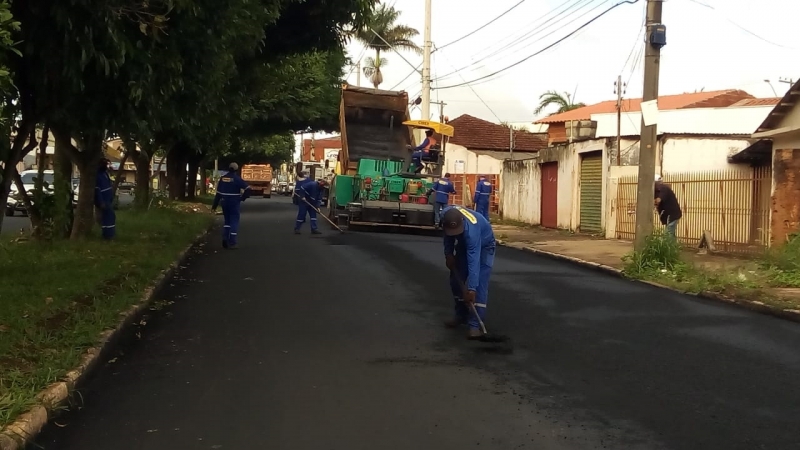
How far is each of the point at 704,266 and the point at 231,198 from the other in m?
8.49

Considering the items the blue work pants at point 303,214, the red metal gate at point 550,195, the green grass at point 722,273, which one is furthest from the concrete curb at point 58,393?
the red metal gate at point 550,195

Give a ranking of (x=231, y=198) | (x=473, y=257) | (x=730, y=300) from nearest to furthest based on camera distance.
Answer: (x=473, y=257) → (x=730, y=300) → (x=231, y=198)

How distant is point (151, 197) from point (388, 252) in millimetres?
13952

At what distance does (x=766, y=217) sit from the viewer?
15.6 m

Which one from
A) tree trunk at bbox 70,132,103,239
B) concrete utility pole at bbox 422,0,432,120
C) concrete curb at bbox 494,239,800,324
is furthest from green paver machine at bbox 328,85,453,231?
tree trunk at bbox 70,132,103,239

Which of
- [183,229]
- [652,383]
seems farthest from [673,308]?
[183,229]

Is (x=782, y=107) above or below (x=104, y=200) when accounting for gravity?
above

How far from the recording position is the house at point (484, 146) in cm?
4156

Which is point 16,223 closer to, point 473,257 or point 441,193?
point 441,193

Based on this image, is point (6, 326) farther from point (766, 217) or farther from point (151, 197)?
point (151, 197)

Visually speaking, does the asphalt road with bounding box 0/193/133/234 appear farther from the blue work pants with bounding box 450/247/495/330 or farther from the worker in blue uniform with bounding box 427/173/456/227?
the blue work pants with bounding box 450/247/495/330

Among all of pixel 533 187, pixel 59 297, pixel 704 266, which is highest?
pixel 533 187

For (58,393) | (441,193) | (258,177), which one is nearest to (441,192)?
(441,193)

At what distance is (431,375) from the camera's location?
668 cm
